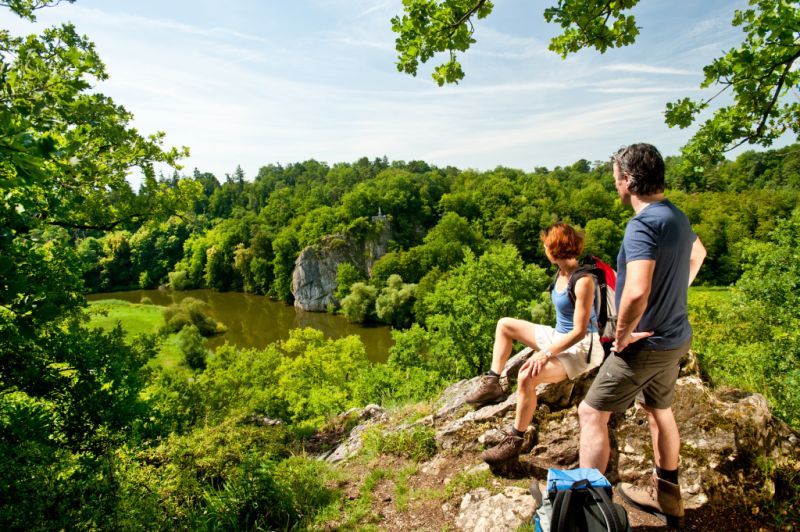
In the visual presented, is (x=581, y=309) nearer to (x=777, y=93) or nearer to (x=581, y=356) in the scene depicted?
(x=581, y=356)

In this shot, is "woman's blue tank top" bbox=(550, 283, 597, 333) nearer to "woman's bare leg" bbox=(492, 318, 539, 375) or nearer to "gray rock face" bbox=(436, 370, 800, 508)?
"woman's bare leg" bbox=(492, 318, 539, 375)

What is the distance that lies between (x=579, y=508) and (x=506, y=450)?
1409 mm

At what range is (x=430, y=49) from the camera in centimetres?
322

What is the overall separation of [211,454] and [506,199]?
71.8 meters

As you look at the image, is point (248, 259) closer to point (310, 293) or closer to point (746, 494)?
point (310, 293)

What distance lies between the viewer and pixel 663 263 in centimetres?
234

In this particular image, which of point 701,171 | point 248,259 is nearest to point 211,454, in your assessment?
point 701,171

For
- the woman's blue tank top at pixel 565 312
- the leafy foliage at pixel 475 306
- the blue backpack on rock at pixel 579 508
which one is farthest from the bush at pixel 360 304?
the blue backpack on rock at pixel 579 508

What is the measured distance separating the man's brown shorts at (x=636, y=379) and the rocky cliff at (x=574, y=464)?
0.98 meters

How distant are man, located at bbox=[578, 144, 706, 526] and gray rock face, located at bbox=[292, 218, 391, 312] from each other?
49.3 metres

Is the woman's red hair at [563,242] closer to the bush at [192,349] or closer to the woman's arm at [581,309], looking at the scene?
the woman's arm at [581,309]

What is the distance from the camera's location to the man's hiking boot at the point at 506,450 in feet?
11.8

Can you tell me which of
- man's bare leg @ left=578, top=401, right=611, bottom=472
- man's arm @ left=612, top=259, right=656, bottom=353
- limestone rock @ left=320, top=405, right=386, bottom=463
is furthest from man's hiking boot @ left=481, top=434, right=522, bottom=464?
limestone rock @ left=320, top=405, right=386, bottom=463

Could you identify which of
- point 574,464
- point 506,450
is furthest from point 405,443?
point 574,464
